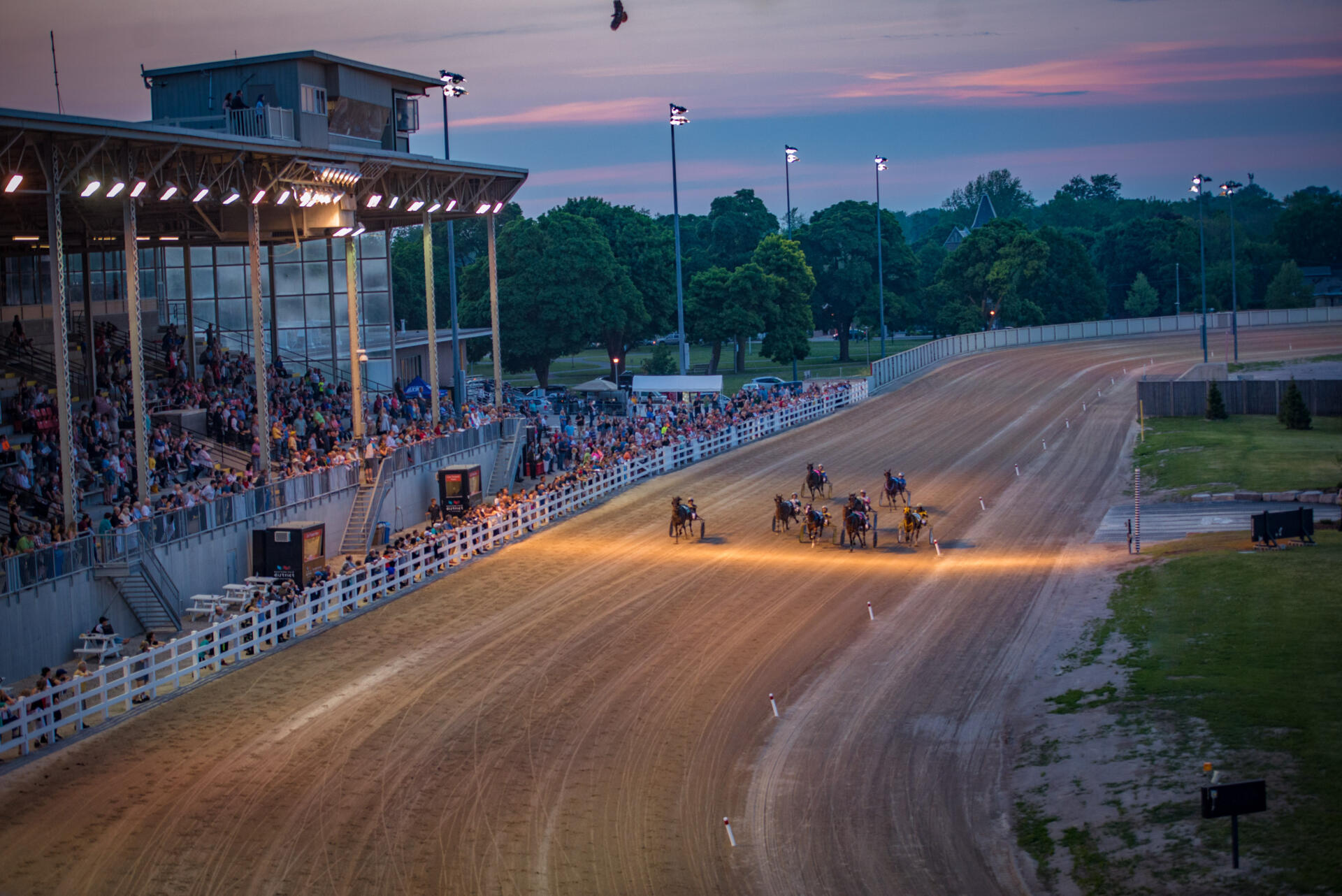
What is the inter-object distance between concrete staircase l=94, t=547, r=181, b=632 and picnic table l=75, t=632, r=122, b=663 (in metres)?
1.78

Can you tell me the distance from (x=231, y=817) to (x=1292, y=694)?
601 inches

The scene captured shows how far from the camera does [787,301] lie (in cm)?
9500

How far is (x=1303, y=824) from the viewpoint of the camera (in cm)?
1505

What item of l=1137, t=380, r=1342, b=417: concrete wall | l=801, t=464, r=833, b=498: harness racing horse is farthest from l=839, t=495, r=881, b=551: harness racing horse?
l=1137, t=380, r=1342, b=417: concrete wall

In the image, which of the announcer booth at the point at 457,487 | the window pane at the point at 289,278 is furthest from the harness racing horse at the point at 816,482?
the window pane at the point at 289,278

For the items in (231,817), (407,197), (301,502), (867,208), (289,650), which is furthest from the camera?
(867,208)

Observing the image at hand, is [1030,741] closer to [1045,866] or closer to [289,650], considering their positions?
[1045,866]

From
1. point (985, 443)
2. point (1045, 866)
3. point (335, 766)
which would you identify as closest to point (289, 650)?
point (335, 766)

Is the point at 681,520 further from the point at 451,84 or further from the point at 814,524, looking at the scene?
the point at 451,84

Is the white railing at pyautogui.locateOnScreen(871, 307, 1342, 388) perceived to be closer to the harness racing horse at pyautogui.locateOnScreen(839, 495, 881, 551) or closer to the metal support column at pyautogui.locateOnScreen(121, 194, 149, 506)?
the harness racing horse at pyautogui.locateOnScreen(839, 495, 881, 551)

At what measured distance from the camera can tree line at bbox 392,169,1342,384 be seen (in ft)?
296

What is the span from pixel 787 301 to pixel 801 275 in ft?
10.5

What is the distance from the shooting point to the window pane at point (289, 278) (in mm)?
61656

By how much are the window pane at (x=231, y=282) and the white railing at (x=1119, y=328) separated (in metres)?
45.4
